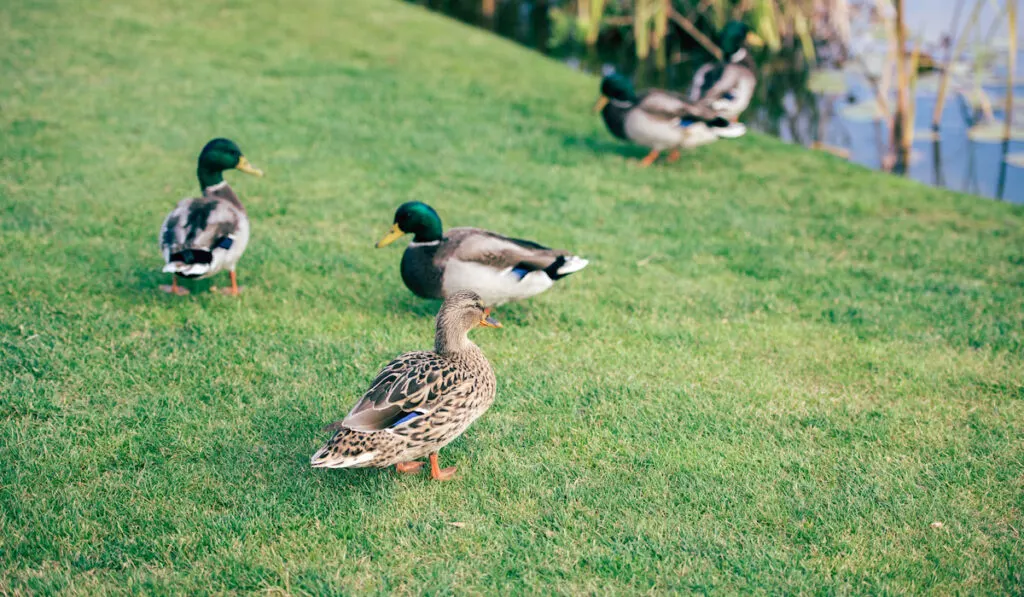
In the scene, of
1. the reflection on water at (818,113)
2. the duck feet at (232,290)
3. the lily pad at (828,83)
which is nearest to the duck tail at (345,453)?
the duck feet at (232,290)


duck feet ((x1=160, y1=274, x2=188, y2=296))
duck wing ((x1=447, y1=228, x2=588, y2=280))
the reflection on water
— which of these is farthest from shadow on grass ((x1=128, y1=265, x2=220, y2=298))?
the reflection on water

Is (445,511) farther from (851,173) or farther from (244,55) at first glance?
(244,55)

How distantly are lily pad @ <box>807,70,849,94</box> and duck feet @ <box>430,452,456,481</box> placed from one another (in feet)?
30.3

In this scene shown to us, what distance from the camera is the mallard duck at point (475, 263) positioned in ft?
16.0

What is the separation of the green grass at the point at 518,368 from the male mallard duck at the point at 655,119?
0.34 meters

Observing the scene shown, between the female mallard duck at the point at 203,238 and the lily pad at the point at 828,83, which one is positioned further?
the lily pad at the point at 828,83

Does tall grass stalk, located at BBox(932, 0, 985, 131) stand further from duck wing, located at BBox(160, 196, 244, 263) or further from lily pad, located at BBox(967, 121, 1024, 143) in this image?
duck wing, located at BBox(160, 196, 244, 263)

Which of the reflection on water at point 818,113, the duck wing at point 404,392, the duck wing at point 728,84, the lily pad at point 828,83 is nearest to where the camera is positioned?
the duck wing at point 404,392

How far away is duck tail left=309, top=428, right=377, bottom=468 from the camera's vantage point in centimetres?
326

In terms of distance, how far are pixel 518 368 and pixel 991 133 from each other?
25.8 feet

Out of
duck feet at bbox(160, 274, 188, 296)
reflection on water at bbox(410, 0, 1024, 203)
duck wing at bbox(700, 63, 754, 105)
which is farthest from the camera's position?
reflection on water at bbox(410, 0, 1024, 203)

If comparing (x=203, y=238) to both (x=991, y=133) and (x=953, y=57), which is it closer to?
(x=953, y=57)

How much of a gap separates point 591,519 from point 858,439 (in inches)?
56.4

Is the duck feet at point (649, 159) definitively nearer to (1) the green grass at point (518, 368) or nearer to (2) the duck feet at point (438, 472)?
(1) the green grass at point (518, 368)
